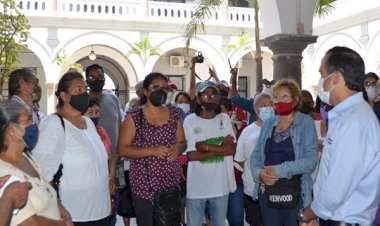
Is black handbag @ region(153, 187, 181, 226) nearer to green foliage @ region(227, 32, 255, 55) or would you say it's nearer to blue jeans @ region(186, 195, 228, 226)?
blue jeans @ region(186, 195, 228, 226)

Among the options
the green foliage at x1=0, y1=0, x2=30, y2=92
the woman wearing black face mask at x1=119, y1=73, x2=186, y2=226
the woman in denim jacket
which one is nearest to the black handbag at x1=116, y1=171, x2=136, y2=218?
the woman wearing black face mask at x1=119, y1=73, x2=186, y2=226

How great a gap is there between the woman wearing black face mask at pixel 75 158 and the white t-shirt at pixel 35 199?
57 centimetres

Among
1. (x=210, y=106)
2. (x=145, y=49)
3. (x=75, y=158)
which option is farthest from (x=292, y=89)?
(x=145, y=49)

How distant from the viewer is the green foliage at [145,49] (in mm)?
18484

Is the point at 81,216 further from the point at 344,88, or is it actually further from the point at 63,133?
the point at 344,88

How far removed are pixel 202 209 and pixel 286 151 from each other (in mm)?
1202

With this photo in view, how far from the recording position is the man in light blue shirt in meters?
2.70

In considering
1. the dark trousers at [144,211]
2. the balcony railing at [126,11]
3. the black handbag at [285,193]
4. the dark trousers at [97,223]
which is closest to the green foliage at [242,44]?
the balcony railing at [126,11]

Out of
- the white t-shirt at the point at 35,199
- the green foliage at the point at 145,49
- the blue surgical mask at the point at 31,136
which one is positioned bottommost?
the white t-shirt at the point at 35,199

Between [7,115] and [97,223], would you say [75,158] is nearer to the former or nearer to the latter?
[97,223]

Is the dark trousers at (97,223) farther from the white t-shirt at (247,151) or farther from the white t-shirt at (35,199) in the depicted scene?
the white t-shirt at (247,151)

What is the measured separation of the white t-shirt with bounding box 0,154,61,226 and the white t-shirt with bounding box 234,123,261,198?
2493mm

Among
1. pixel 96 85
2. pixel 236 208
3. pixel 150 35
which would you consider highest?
pixel 150 35

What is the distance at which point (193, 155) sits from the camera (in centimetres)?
466
